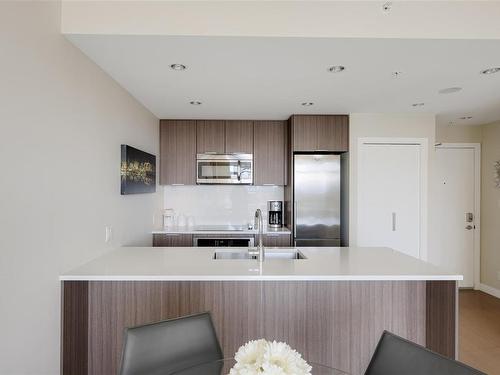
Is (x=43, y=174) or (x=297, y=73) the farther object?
(x=297, y=73)

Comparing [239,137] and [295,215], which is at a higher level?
[239,137]

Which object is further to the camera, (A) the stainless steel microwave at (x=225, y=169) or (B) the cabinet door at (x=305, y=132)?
(A) the stainless steel microwave at (x=225, y=169)

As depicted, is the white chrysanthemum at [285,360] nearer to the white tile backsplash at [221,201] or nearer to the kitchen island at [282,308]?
the kitchen island at [282,308]

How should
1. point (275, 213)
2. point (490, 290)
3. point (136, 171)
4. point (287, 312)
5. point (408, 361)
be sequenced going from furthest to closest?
A: point (275, 213)
point (490, 290)
point (136, 171)
point (287, 312)
point (408, 361)

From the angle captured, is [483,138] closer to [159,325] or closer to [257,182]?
[257,182]

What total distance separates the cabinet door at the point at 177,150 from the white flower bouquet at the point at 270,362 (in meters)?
3.36

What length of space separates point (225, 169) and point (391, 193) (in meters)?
2.04

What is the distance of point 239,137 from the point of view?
13.3 feet

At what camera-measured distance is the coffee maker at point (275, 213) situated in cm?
425

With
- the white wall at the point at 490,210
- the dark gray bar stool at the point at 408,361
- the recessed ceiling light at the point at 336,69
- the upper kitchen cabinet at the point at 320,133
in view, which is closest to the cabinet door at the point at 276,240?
the upper kitchen cabinet at the point at 320,133

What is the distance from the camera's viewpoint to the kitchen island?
1.91 meters

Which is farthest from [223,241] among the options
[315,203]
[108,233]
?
[108,233]

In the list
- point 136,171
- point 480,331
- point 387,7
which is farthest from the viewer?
point 480,331

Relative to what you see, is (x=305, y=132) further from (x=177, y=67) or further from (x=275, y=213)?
(x=177, y=67)
